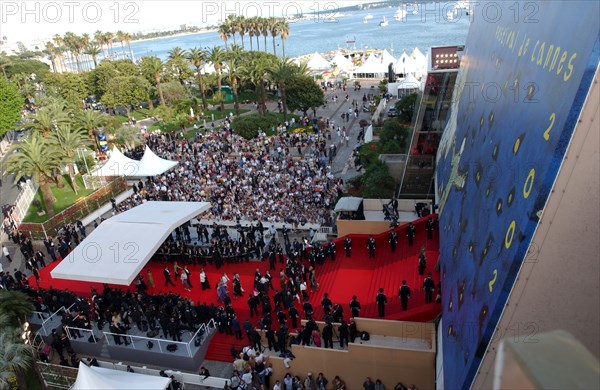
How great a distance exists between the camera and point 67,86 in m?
63.5

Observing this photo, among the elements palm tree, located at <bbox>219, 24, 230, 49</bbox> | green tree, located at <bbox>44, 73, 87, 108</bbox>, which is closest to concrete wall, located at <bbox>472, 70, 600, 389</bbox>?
green tree, located at <bbox>44, 73, 87, 108</bbox>

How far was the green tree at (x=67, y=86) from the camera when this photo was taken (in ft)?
202

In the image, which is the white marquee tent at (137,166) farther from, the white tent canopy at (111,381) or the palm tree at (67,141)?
the white tent canopy at (111,381)

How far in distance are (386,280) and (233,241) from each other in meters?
8.28

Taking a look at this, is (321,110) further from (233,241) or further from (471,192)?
(471,192)

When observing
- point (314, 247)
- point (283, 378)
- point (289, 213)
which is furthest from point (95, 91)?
point (283, 378)

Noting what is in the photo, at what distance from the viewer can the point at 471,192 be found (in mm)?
11672

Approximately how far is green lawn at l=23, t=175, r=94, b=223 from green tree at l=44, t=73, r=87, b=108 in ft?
96.6

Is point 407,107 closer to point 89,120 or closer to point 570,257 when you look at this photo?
point 89,120

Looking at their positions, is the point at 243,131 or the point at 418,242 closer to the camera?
the point at 418,242

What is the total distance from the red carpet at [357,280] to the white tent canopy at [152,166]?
10.1 meters

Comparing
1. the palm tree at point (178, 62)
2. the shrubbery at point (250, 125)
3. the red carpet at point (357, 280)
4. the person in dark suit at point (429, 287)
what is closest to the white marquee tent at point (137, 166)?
the shrubbery at point (250, 125)

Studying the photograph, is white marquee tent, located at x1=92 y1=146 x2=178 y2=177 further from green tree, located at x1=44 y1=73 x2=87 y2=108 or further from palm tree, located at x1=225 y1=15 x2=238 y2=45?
palm tree, located at x1=225 y1=15 x2=238 y2=45

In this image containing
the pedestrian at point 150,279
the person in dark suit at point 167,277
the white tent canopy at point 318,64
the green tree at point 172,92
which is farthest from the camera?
the white tent canopy at point 318,64
